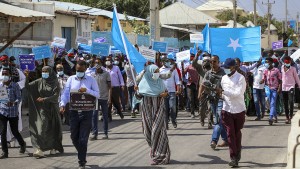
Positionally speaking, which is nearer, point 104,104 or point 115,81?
point 104,104

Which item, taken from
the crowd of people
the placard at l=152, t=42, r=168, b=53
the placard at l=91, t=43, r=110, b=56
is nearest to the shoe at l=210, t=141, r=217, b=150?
the crowd of people

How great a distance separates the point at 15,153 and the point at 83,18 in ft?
65.7

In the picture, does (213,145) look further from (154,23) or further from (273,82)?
(154,23)

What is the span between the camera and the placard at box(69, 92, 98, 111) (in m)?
9.45

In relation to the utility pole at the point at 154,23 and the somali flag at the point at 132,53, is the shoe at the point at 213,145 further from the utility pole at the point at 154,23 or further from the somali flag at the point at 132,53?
the utility pole at the point at 154,23

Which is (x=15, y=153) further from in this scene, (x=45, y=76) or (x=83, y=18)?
(x=83, y=18)

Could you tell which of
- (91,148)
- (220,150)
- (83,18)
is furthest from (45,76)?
(83,18)

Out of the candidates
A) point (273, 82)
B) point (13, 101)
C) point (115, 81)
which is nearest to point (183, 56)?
point (115, 81)

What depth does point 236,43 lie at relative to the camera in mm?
14047

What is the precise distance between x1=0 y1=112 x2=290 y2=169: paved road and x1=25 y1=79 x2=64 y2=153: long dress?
0.29m

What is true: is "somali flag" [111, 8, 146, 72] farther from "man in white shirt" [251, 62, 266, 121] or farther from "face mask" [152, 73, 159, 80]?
"man in white shirt" [251, 62, 266, 121]

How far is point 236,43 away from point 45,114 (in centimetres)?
549

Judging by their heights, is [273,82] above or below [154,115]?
above

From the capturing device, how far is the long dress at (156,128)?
964 cm
